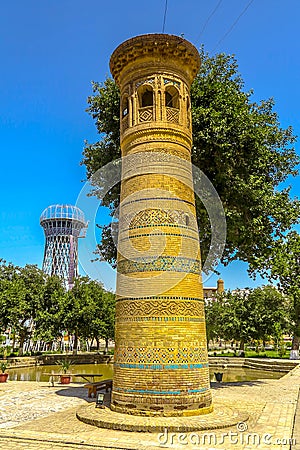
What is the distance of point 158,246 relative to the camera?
10344 millimetres

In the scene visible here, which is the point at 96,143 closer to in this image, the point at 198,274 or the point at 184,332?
the point at 198,274

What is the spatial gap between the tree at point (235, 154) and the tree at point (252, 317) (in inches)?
733

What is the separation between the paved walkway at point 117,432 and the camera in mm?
7465

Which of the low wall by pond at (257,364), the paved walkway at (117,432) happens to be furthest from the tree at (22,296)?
the paved walkway at (117,432)

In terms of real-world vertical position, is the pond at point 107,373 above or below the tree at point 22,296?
below

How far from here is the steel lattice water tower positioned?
186 feet

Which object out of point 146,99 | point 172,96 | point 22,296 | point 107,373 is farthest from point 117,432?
point 22,296

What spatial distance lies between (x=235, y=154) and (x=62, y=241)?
1776 inches

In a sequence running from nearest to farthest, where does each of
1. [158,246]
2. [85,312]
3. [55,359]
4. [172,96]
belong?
1. [158,246]
2. [172,96]
3. [55,359]
4. [85,312]

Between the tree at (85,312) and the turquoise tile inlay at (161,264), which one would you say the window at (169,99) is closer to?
the turquoise tile inlay at (161,264)

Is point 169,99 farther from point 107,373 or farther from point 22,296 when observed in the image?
point 22,296

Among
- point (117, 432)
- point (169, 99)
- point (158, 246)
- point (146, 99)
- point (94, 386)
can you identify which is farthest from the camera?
point (94, 386)

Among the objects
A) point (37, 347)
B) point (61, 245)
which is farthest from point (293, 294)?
point (61, 245)

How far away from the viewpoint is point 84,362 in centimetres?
3180
